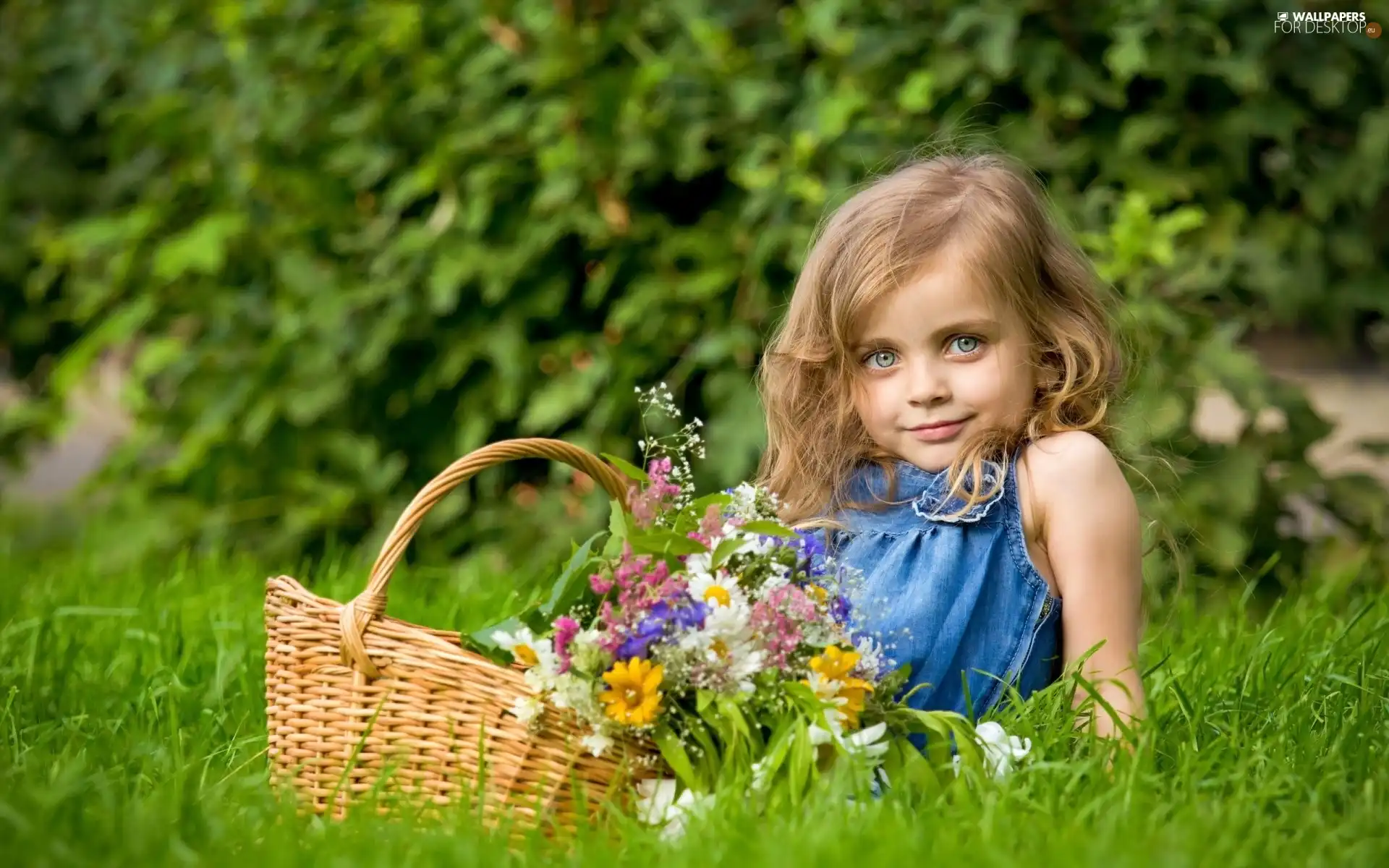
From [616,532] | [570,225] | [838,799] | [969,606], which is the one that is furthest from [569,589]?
[570,225]

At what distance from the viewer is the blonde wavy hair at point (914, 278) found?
2266 mm

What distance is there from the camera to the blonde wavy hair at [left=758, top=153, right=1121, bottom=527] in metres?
2.27

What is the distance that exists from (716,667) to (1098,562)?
623mm

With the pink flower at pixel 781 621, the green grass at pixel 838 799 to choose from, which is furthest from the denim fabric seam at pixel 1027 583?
the pink flower at pixel 781 621

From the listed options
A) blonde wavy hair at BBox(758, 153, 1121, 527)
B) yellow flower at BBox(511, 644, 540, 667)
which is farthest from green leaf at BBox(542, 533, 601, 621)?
blonde wavy hair at BBox(758, 153, 1121, 527)

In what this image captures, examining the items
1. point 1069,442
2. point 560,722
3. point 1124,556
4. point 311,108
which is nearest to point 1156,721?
point 1124,556

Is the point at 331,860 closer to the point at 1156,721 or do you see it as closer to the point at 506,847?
the point at 506,847

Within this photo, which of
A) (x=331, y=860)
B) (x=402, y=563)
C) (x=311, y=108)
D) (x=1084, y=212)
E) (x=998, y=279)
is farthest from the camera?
(x=311, y=108)

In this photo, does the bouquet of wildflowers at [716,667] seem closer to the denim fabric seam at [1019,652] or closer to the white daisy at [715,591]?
the white daisy at [715,591]

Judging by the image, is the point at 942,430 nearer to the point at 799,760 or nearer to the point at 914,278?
the point at 914,278

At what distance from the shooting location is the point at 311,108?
156 inches

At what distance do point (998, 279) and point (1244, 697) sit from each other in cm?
75

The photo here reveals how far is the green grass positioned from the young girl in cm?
14

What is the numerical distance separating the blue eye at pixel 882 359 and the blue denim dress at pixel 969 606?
0.22m
